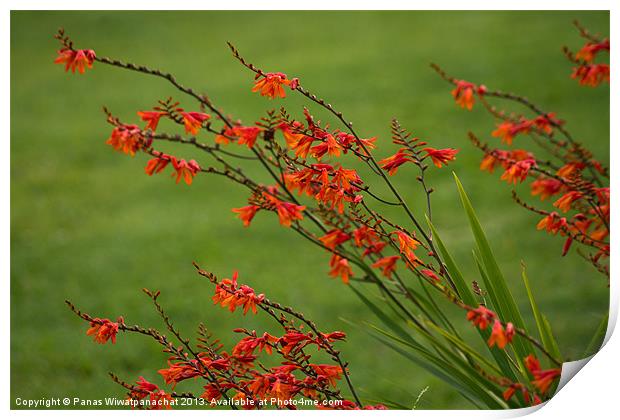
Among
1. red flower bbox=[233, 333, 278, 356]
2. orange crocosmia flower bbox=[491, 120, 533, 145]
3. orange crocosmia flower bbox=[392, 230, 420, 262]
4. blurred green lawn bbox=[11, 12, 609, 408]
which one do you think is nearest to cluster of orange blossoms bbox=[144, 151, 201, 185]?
red flower bbox=[233, 333, 278, 356]

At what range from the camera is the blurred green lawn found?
2.91 meters

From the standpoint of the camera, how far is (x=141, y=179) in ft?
13.1

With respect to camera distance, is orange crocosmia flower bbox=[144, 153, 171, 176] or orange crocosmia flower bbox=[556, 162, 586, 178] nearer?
orange crocosmia flower bbox=[144, 153, 171, 176]

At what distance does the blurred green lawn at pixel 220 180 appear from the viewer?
9.55ft

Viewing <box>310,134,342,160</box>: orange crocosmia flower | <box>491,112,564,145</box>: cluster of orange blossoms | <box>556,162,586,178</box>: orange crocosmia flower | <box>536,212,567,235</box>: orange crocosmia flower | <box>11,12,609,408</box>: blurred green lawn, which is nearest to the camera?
<box>310,134,342,160</box>: orange crocosmia flower

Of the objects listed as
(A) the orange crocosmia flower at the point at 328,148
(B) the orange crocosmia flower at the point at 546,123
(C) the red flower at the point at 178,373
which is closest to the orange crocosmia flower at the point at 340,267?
(A) the orange crocosmia flower at the point at 328,148

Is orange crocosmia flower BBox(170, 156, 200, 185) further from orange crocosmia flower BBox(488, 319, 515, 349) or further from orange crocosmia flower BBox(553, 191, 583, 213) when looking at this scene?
orange crocosmia flower BBox(553, 191, 583, 213)

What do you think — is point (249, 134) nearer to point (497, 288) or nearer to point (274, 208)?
point (274, 208)

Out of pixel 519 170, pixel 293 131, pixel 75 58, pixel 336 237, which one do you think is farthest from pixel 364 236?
pixel 75 58

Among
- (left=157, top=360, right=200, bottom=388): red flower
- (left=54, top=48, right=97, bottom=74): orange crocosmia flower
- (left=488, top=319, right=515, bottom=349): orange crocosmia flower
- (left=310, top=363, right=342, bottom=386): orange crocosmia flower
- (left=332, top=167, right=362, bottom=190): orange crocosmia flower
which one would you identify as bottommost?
(left=488, top=319, right=515, bottom=349): orange crocosmia flower

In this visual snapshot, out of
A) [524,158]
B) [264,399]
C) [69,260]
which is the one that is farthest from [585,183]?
[69,260]
